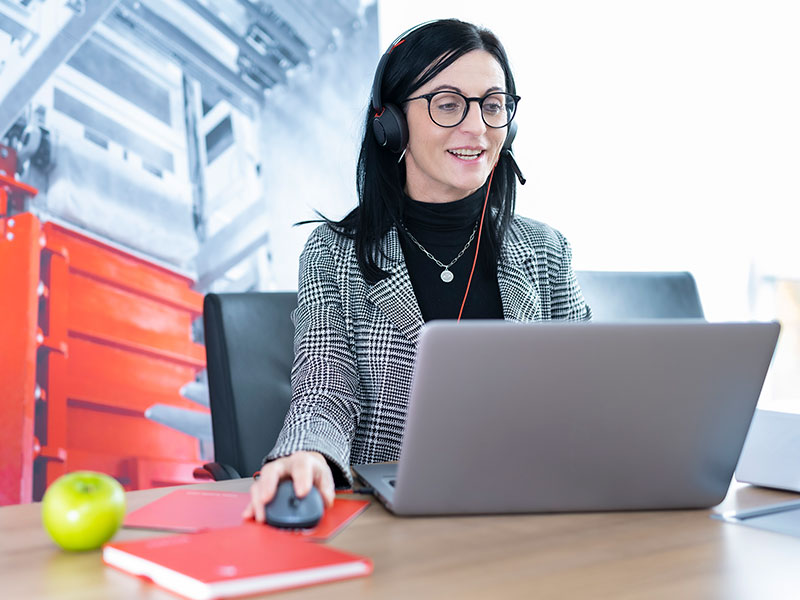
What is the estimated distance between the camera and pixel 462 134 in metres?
1.56

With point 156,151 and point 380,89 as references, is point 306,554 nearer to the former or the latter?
point 380,89

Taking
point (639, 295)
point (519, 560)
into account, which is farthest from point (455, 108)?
point (519, 560)

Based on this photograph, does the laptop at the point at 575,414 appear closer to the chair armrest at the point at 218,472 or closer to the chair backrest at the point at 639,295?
the chair armrest at the point at 218,472

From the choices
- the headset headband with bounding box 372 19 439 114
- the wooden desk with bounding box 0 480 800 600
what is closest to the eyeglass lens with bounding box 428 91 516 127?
the headset headband with bounding box 372 19 439 114

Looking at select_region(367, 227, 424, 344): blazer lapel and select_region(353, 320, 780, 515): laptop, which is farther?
select_region(367, 227, 424, 344): blazer lapel

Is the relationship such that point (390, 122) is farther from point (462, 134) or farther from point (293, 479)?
point (293, 479)

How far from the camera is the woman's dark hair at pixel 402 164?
1.56m

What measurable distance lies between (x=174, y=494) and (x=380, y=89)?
90cm

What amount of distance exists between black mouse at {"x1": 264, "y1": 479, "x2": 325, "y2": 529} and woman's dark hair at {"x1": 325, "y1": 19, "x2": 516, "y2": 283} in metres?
0.71

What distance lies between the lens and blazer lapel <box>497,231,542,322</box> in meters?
1.58

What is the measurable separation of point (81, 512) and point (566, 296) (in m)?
1.13

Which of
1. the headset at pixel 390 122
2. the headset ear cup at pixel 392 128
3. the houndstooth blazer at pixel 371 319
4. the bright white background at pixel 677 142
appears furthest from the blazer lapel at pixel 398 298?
the bright white background at pixel 677 142

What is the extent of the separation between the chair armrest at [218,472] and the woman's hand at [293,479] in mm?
450

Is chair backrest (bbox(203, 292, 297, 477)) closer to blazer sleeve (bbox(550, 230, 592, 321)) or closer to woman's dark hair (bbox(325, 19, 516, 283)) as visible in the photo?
woman's dark hair (bbox(325, 19, 516, 283))
